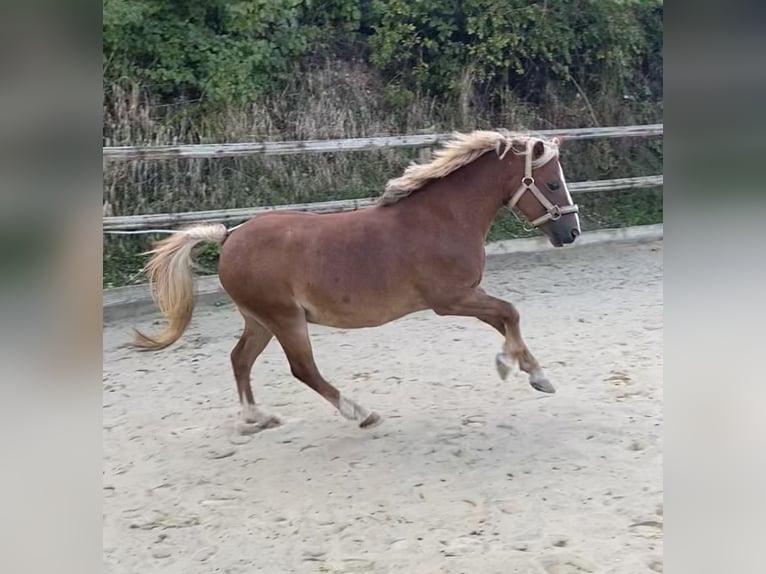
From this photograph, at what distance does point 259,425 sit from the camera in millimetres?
2932

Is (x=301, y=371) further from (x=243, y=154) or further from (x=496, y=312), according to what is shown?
(x=243, y=154)

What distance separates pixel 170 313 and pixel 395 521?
1141 mm

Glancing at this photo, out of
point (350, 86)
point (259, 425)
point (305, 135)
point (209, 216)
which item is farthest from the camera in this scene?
point (350, 86)

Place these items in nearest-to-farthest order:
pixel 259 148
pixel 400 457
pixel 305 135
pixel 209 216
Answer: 1. pixel 400 457
2. pixel 209 216
3. pixel 259 148
4. pixel 305 135

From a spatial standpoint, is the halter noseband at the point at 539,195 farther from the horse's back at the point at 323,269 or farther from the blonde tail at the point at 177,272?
the blonde tail at the point at 177,272

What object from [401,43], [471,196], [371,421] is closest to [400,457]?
[371,421]

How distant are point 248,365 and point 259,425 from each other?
0.81ft

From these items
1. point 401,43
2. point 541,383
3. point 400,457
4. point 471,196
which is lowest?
point 400,457

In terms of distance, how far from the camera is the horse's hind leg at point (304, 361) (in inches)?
107

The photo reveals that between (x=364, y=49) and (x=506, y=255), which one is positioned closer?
(x=506, y=255)

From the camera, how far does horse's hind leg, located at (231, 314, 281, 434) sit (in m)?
2.86

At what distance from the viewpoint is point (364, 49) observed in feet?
19.0
